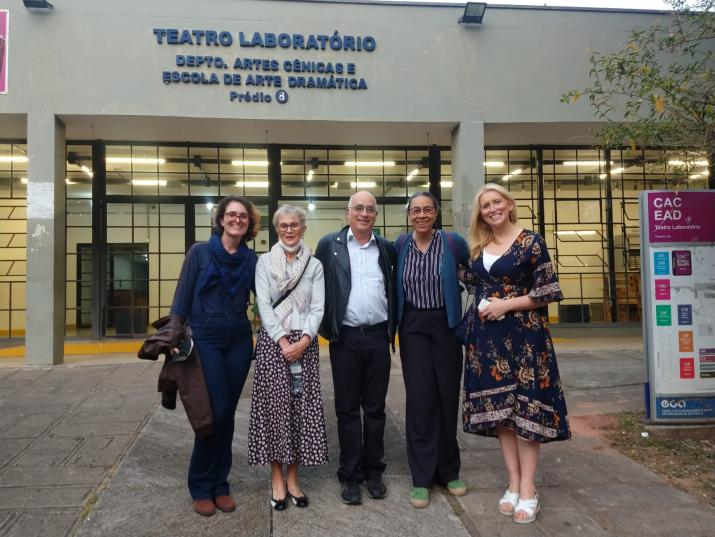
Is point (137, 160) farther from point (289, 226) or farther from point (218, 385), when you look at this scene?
point (218, 385)

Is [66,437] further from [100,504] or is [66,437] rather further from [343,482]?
[343,482]

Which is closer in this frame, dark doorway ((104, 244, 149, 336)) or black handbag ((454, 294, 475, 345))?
black handbag ((454, 294, 475, 345))

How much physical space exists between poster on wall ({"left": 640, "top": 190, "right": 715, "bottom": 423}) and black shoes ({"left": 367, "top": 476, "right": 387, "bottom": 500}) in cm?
273

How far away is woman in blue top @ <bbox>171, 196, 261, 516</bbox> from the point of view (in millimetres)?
3170

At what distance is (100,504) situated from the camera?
3303 mm

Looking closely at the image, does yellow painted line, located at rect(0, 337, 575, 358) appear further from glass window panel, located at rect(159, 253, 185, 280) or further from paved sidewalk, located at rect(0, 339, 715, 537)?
paved sidewalk, located at rect(0, 339, 715, 537)

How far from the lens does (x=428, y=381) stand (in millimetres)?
3377

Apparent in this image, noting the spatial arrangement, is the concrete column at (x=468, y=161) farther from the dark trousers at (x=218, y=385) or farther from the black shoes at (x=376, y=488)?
the dark trousers at (x=218, y=385)

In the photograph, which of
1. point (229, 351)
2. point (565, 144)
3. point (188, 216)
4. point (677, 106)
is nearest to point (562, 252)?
point (565, 144)

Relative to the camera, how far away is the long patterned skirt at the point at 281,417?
319 cm

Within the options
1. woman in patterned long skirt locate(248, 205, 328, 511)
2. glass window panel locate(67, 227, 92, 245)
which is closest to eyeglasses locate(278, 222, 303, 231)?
woman in patterned long skirt locate(248, 205, 328, 511)

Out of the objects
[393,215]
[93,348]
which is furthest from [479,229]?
[93,348]

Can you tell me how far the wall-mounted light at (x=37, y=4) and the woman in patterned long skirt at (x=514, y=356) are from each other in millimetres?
7789

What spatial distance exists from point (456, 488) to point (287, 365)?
1.37 metres
